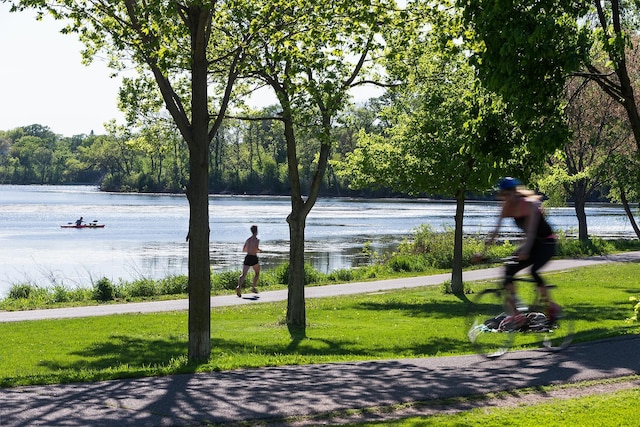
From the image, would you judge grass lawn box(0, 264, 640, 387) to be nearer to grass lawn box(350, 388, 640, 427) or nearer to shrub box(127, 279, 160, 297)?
grass lawn box(350, 388, 640, 427)

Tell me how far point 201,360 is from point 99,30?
5317mm

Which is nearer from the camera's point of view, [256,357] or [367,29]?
[256,357]

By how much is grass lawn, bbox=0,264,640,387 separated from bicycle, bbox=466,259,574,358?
44.6 inches

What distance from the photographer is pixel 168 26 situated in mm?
11953

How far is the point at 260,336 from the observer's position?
15.2m

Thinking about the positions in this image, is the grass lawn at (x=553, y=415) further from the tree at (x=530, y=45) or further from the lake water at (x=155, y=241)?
the lake water at (x=155, y=241)

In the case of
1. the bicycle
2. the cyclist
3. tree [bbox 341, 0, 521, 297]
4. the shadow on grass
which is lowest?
the shadow on grass

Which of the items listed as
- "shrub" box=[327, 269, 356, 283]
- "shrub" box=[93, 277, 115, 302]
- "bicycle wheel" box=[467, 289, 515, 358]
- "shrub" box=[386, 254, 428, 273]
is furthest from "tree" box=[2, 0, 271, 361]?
"shrub" box=[386, 254, 428, 273]

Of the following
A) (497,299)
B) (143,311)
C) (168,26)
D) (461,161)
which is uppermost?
(168,26)

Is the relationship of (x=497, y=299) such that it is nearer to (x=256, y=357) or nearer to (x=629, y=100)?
(x=256, y=357)

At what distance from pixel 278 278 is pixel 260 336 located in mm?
12004

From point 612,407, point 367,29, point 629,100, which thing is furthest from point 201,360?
point 629,100

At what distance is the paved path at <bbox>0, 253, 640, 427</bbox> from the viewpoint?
791 cm

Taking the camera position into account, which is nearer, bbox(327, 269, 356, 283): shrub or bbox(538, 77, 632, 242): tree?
bbox(327, 269, 356, 283): shrub
